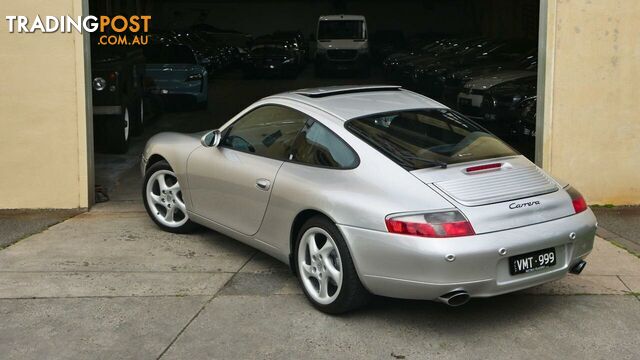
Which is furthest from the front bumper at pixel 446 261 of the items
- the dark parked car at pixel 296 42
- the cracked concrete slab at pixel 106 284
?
the dark parked car at pixel 296 42

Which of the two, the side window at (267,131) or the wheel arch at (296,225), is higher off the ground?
the side window at (267,131)

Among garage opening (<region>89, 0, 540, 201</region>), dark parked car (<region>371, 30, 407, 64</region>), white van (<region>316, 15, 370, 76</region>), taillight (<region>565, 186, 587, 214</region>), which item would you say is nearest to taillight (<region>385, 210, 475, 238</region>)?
taillight (<region>565, 186, 587, 214</region>)

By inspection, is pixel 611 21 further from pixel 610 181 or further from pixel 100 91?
pixel 100 91

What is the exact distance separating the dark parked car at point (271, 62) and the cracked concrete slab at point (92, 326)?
70.7 feet

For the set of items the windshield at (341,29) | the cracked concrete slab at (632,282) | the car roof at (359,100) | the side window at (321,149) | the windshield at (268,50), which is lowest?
the cracked concrete slab at (632,282)

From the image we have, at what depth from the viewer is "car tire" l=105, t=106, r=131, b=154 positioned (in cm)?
1161

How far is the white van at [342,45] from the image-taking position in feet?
88.2

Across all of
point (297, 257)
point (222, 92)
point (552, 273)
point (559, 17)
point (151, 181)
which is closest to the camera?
point (552, 273)

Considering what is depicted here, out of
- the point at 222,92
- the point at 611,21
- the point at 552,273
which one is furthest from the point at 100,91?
the point at 222,92

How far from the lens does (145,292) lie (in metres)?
5.61

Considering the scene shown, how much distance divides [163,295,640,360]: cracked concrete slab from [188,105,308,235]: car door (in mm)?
734

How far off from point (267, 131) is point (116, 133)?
244 inches

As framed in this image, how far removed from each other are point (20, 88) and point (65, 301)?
11.1ft

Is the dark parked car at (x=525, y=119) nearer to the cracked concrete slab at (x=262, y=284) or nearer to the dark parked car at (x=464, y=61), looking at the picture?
the dark parked car at (x=464, y=61)
